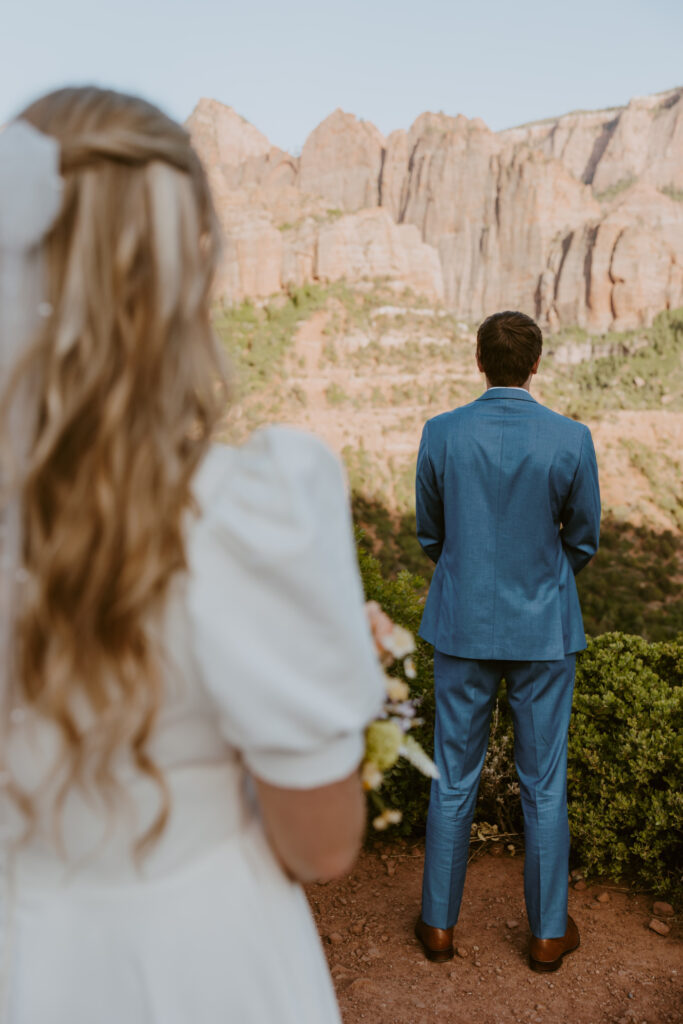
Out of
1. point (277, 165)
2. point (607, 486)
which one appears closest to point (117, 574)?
point (607, 486)

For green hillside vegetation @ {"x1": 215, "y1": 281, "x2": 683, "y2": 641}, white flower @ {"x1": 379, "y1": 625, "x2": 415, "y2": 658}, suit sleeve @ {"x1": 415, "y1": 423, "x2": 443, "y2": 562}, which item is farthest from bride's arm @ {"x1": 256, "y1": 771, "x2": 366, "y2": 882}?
green hillside vegetation @ {"x1": 215, "y1": 281, "x2": 683, "y2": 641}

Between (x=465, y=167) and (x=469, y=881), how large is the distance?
7003 centimetres

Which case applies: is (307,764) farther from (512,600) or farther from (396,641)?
(512,600)

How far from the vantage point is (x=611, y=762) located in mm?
3150

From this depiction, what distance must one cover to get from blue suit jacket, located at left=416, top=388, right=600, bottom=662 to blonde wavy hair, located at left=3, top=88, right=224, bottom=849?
1.93m

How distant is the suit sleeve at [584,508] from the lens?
2467 millimetres

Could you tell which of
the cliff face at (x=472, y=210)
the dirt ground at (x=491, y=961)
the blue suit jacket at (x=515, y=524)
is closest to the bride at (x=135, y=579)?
the blue suit jacket at (x=515, y=524)

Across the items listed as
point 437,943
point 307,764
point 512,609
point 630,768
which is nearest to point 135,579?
point 307,764

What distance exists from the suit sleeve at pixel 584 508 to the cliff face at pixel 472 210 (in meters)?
39.7

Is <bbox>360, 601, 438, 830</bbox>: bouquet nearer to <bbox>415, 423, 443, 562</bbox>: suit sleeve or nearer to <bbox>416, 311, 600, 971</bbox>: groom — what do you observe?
<bbox>416, 311, 600, 971</bbox>: groom

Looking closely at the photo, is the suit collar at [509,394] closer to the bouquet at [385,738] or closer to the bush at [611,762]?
the bush at [611,762]

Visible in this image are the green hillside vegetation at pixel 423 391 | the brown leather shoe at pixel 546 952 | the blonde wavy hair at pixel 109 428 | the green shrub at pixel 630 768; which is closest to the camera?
the blonde wavy hair at pixel 109 428

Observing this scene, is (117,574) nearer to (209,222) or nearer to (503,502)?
(209,222)

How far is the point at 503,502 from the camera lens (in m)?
2.51
